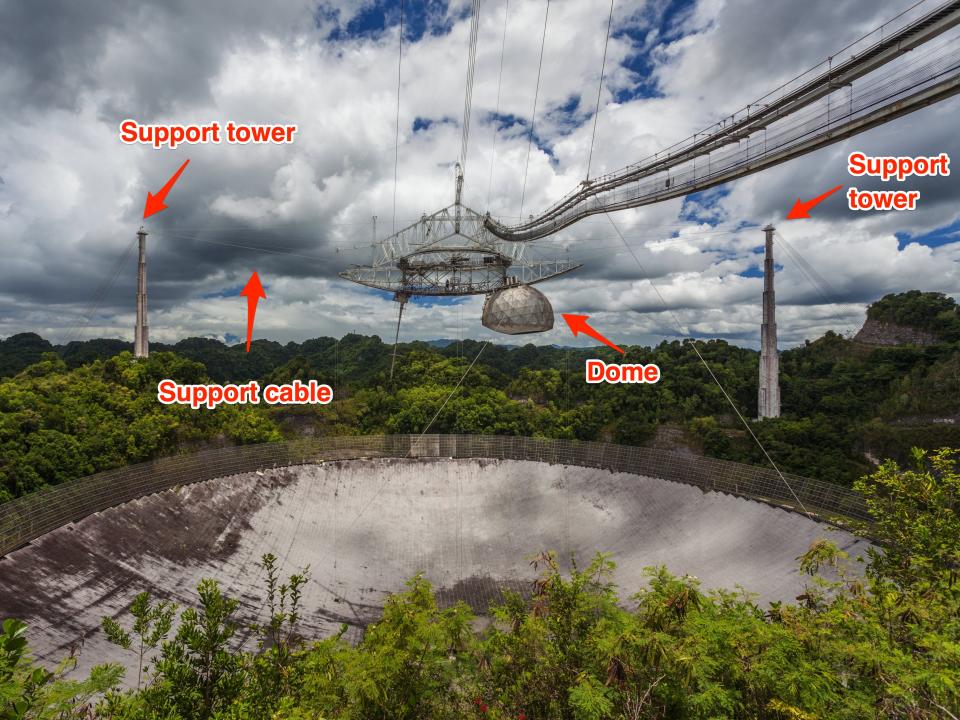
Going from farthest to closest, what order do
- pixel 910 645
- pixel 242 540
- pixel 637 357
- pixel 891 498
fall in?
pixel 637 357 → pixel 242 540 → pixel 891 498 → pixel 910 645

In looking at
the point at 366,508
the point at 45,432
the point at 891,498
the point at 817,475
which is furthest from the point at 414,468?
the point at 817,475

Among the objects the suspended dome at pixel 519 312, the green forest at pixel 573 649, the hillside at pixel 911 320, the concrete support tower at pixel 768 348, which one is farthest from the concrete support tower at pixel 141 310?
the hillside at pixel 911 320

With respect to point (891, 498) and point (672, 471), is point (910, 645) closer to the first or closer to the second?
point (891, 498)

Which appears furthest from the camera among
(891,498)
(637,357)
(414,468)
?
(637,357)

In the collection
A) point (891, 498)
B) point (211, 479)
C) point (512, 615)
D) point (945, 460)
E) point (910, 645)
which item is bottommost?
point (211, 479)

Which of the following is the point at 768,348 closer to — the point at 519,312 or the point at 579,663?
the point at 519,312

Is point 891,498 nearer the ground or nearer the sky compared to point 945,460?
nearer the ground

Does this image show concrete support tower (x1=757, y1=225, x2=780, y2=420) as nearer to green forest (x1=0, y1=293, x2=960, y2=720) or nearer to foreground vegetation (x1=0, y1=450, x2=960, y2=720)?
green forest (x1=0, y1=293, x2=960, y2=720)
